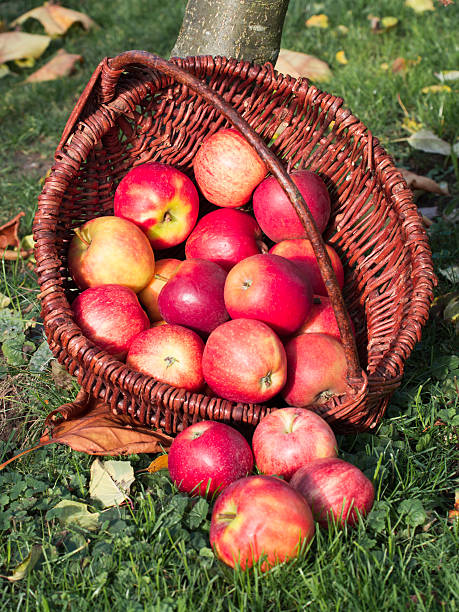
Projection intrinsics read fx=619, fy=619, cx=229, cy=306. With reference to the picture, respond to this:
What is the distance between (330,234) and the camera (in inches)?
105

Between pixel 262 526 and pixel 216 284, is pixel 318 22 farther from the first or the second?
pixel 262 526

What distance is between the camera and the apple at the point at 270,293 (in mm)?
2086

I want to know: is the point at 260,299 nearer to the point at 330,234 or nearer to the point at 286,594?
the point at 330,234

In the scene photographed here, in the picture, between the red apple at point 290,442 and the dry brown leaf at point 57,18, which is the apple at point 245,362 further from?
the dry brown leaf at point 57,18

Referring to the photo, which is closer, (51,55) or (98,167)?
(98,167)

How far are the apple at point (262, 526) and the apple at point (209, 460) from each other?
0.21 meters

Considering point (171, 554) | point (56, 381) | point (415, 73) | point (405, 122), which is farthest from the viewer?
point (415, 73)

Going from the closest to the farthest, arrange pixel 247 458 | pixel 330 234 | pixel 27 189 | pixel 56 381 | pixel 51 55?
pixel 247 458
pixel 56 381
pixel 330 234
pixel 27 189
pixel 51 55

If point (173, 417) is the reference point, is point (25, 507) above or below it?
below

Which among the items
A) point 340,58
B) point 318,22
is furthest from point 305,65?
point 318,22

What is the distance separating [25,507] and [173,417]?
1.69ft

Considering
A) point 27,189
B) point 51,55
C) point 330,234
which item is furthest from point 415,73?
point 51,55

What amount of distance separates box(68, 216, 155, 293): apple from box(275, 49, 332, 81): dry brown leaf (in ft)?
7.64

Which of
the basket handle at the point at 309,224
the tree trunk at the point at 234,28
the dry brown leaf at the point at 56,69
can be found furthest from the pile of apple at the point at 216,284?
the dry brown leaf at the point at 56,69
